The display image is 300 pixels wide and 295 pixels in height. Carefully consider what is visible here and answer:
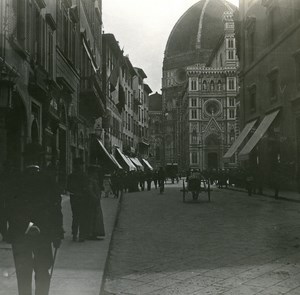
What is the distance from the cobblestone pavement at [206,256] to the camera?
6145 mm

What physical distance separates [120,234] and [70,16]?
16.9m

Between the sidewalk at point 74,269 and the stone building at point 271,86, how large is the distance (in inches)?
569

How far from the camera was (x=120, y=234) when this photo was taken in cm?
1113

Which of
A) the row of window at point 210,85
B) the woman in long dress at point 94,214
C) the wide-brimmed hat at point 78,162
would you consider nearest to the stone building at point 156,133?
the row of window at point 210,85

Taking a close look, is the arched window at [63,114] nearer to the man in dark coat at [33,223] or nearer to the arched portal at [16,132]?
the arched portal at [16,132]

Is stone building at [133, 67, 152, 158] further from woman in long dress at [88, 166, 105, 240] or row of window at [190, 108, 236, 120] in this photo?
woman in long dress at [88, 166, 105, 240]

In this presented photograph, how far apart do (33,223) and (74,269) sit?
92.6 inches

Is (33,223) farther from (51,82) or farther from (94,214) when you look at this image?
(51,82)

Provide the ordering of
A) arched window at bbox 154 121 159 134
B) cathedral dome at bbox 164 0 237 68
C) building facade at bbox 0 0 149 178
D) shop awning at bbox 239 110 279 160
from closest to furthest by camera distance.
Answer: building facade at bbox 0 0 149 178, shop awning at bbox 239 110 279 160, cathedral dome at bbox 164 0 237 68, arched window at bbox 154 121 159 134

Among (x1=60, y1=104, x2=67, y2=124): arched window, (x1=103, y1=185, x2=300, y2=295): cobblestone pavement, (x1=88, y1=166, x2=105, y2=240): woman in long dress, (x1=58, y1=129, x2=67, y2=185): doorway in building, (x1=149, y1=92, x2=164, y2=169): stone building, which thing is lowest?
(x1=103, y1=185, x2=300, y2=295): cobblestone pavement

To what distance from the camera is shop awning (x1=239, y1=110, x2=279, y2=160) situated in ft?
92.5

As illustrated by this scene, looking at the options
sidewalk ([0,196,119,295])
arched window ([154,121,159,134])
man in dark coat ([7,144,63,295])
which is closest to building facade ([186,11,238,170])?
arched window ([154,121,159,134])

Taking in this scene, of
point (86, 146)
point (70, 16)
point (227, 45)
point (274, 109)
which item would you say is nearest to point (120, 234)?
point (70, 16)

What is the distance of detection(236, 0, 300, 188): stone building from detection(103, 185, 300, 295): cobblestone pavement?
10322 mm
